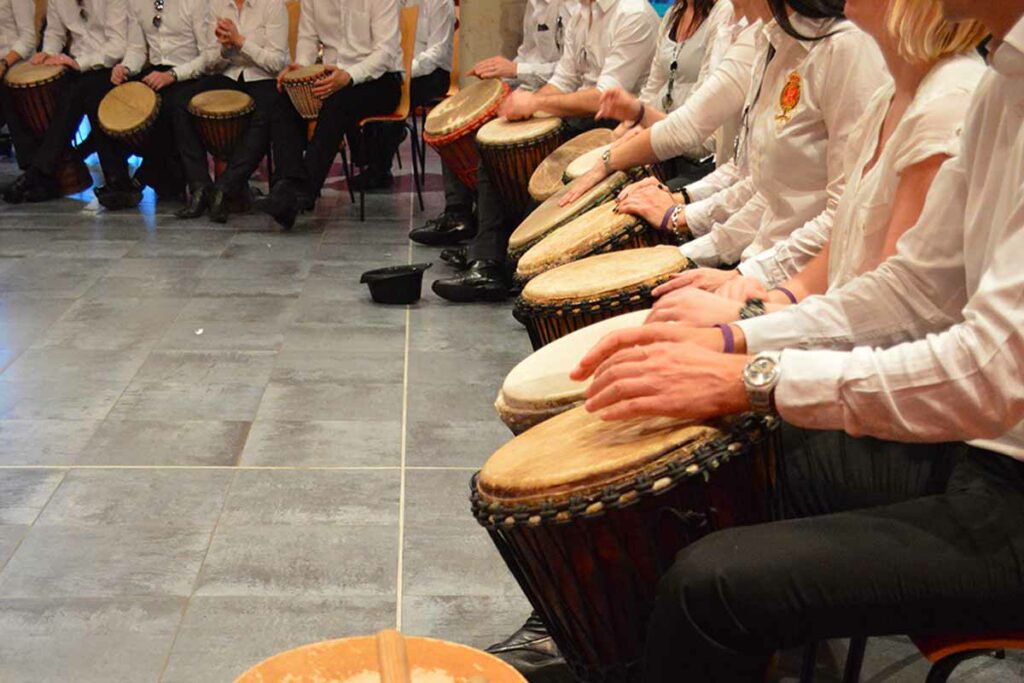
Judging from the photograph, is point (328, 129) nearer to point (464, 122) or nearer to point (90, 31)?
point (464, 122)

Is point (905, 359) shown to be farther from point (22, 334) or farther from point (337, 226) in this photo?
point (337, 226)

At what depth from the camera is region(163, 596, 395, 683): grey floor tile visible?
90.9 inches

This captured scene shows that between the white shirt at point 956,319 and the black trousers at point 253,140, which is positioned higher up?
the white shirt at point 956,319

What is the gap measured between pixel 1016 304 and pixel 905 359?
0.45 feet

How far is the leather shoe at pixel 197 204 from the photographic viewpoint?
677cm

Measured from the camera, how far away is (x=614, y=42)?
16.3 feet

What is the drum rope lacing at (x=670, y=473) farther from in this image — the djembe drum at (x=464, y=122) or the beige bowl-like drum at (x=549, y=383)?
the djembe drum at (x=464, y=122)

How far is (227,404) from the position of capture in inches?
147

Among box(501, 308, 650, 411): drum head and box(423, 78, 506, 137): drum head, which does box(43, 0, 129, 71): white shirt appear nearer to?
box(423, 78, 506, 137): drum head

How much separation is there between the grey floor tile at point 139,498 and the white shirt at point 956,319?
1.85 m

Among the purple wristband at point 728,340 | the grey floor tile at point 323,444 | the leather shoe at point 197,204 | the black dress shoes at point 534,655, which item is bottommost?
the leather shoe at point 197,204

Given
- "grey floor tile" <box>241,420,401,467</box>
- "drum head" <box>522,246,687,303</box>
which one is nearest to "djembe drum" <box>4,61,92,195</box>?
"grey floor tile" <box>241,420,401,467</box>

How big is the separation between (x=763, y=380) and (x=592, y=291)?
108 centimetres

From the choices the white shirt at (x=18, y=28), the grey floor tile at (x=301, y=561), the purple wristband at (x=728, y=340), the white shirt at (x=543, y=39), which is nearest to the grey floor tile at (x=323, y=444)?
the grey floor tile at (x=301, y=561)
